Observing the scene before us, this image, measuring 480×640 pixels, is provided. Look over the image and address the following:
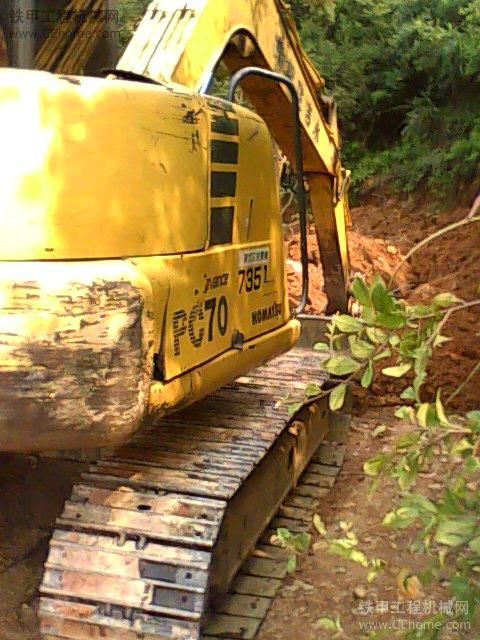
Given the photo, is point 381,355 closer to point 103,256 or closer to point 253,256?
point 103,256

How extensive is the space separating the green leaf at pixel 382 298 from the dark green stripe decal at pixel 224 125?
1.74 meters

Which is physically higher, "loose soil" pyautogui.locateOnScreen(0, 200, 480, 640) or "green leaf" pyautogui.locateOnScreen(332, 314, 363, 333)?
"green leaf" pyautogui.locateOnScreen(332, 314, 363, 333)

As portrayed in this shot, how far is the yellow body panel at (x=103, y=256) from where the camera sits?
2723 mm

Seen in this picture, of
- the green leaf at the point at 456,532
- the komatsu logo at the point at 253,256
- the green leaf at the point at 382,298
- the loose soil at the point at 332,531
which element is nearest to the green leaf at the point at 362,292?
the green leaf at the point at 382,298

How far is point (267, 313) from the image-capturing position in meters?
4.19

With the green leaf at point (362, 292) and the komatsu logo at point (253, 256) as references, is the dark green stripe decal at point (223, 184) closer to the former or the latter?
the komatsu logo at point (253, 256)

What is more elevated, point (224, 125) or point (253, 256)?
point (224, 125)

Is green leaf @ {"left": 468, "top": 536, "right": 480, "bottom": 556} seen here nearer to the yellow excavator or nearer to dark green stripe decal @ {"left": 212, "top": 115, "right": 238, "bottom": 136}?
the yellow excavator

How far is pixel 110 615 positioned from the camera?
2.98 metres

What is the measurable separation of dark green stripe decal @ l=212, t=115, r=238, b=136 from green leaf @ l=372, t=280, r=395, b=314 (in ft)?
5.72

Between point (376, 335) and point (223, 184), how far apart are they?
1.66 metres

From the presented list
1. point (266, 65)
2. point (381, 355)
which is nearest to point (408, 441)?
point (381, 355)

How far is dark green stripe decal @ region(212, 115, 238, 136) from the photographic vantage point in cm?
350

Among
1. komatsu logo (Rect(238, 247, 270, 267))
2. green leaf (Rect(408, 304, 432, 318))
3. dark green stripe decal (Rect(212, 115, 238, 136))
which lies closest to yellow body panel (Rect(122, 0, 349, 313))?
dark green stripe decal (Rect(212, 115, 238, 136))
